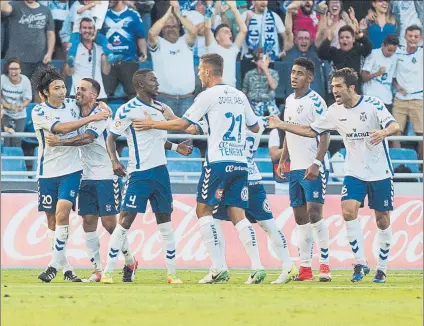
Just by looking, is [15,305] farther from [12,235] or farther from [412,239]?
[412,239]

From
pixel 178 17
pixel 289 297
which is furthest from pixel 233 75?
pixel 289 297

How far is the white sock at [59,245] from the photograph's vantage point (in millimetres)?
14383

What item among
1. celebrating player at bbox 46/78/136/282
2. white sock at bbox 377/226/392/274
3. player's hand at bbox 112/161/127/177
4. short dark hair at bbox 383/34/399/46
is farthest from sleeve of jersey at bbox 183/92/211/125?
short dark hair at bbox 383/34/399/46

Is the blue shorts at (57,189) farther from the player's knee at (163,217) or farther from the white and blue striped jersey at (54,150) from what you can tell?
the player's knee at (163,217)

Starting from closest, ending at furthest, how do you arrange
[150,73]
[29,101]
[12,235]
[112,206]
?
1. [150,73]
2. [112,206]
3. [12,235]
4. [29,101]

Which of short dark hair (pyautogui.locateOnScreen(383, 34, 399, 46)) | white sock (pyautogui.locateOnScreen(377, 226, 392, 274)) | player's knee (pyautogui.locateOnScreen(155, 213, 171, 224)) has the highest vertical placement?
short dark hair (pyautogui.locateOnScreen(383, 34, 399, 46))

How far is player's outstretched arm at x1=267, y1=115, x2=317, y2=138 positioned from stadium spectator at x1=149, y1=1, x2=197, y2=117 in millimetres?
6707

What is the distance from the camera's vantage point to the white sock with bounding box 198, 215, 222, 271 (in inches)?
544

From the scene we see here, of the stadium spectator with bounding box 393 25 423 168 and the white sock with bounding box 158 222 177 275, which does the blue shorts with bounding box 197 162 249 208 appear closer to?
the white sock with bounding box 158 222 177 275

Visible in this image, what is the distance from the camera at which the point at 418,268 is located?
63.1 feet

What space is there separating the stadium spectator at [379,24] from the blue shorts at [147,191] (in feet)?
31.7

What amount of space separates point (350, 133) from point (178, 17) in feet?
23.3

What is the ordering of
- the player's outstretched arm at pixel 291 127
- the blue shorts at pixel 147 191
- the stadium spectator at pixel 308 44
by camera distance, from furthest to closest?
the stadium spectator at pixel 308 44, the player's outstretched arm at pixel 291 127, the blue shorts at pixel 147 191

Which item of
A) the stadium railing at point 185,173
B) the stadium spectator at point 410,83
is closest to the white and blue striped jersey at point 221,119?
the stadium railing at point 185,173
